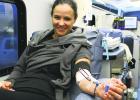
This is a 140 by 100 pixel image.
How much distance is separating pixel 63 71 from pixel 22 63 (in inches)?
14.7

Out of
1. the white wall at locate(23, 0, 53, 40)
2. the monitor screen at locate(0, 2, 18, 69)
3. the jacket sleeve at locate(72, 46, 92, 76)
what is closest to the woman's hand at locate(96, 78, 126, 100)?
the jacket sleeve at locate(72, 46, 92, 76)

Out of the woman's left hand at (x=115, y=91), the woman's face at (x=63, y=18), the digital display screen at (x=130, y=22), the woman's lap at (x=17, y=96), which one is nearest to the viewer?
the woman's left hand at (x=115, y=91)

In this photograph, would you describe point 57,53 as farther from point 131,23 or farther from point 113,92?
point 131,23

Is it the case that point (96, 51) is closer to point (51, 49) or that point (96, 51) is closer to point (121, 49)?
point (121, 49)

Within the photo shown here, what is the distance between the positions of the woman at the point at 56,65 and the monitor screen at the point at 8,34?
57cm

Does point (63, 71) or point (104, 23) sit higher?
point (104, 23)

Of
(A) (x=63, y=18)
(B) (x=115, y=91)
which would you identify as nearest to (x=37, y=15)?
(A) (x=63, y=18)

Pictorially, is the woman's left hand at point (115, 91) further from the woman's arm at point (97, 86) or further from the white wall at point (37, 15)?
the white wall at point (37, 15)

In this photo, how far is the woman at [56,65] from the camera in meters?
1.29

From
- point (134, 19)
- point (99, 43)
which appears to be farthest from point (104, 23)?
point (99, 43)

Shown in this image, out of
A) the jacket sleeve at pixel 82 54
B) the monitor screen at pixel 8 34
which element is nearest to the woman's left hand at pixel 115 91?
the jacket sleeve at pixel 82 54

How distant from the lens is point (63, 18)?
5.25ft

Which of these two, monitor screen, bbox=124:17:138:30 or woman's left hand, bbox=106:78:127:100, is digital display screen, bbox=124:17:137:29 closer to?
monitor screen, bbox=124:17:138:30

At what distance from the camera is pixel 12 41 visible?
7.68 feet
